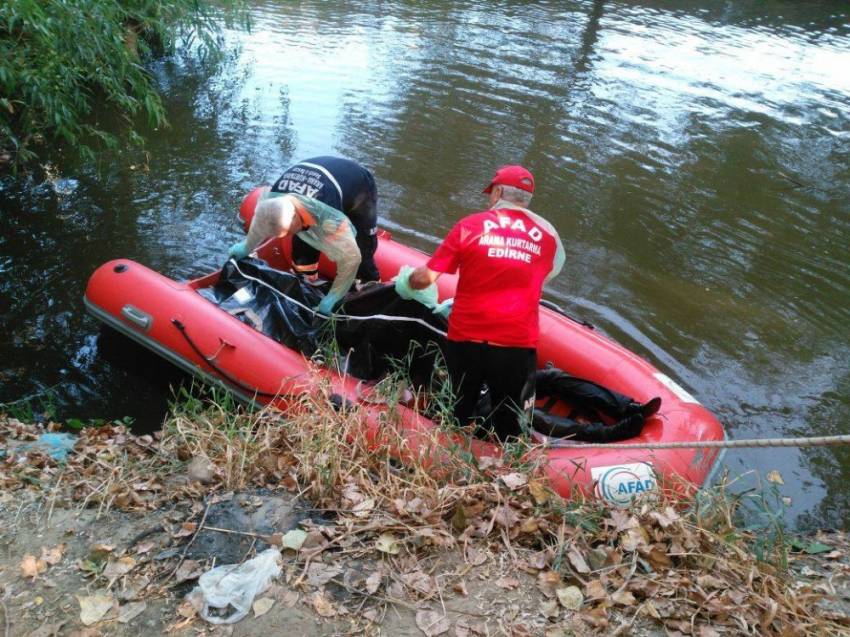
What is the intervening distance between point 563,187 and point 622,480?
520cm

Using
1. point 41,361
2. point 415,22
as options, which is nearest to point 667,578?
point 41,361

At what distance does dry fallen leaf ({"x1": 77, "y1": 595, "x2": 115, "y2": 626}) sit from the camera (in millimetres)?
2543

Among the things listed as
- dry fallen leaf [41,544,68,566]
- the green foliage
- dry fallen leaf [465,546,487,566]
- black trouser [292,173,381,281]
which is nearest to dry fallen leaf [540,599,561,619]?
dry fallen leaf [465,546,487,566]

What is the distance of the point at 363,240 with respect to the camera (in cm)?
514

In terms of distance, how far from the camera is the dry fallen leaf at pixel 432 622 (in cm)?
253

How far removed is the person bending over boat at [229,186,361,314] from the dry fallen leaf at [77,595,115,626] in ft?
7.94

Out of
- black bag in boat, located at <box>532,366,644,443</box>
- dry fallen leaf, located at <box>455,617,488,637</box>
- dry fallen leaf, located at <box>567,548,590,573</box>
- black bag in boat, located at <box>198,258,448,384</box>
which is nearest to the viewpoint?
dry fallen leaf, located at <box>455,617,488,637</box>

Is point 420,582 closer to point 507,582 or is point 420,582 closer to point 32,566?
point 507,582

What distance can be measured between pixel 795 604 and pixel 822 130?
9723mm

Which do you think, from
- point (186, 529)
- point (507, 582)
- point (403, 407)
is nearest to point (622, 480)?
point (507, 582)

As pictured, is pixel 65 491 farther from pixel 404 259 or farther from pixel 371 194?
pixel 404 259

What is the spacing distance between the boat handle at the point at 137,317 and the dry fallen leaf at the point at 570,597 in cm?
334

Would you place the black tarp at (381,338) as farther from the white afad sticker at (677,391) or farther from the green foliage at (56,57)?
the green foliage at (56,57)

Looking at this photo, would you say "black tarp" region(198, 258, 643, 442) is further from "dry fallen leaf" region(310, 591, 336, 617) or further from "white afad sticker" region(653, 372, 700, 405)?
"dry fallen leaf" region(310, 591, 336, 617)
